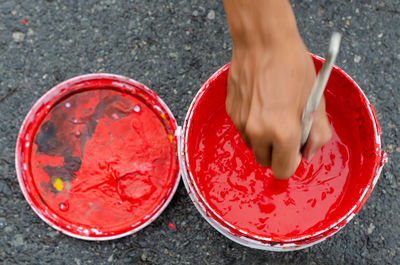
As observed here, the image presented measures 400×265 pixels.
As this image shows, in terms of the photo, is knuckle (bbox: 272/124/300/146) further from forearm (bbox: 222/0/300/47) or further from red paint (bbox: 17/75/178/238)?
red paint (bbox: 17/75/178/238)

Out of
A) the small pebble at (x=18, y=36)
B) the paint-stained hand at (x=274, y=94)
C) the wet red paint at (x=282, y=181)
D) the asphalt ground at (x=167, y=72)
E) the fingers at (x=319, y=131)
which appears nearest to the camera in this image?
the paint-stained hand at (x=274, y=94)

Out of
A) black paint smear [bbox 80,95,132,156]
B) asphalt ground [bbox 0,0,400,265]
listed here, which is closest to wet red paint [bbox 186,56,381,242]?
asphalt ground [bbox 0,0,400,265]

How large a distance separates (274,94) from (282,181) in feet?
2.16

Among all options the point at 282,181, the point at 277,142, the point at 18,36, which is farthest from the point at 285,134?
the point at 18,36

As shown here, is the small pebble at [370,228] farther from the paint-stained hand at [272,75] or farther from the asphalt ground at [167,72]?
the paint-stained hand at [272,75]

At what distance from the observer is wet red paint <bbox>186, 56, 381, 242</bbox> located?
1.59 metres

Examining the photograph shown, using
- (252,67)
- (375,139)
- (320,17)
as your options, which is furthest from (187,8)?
(375,139)

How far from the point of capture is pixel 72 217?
1658mm

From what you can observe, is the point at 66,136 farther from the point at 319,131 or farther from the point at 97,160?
the point at 319,131

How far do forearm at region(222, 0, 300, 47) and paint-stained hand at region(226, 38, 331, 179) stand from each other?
0.07 ft

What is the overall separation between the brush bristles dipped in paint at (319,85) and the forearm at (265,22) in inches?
5.5

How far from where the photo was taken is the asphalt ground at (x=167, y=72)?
5.56ft

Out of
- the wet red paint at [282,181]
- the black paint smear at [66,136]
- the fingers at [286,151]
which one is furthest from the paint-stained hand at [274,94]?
the black paint smear at [66,136]

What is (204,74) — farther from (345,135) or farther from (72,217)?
(72,217)
